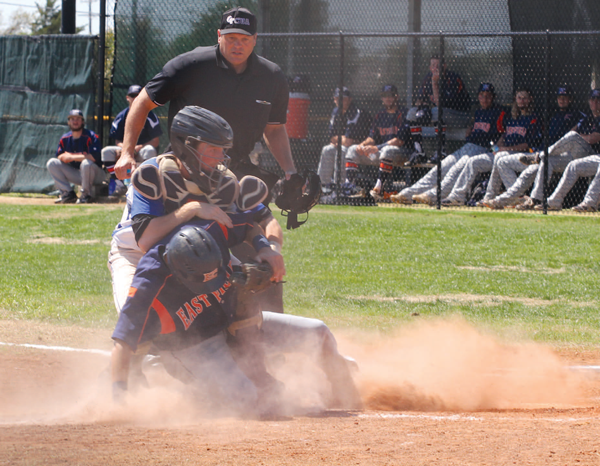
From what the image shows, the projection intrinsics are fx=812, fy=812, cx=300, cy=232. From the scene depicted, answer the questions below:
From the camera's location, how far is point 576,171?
1359cm

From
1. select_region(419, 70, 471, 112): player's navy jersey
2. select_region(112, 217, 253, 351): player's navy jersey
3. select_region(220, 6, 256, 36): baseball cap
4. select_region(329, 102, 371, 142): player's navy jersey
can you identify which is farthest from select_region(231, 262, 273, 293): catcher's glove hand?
select_region(419, 70, 471, 112): player's navy jersey

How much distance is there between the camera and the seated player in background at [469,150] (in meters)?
14.7

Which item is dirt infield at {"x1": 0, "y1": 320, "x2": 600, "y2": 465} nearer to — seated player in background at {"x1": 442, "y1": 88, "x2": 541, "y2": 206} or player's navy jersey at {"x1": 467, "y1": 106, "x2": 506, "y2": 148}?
seated player in background at {"x1": 442, "y1": 88, "x2": 541, "y2": 206}

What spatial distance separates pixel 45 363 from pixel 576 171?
10.4 meters


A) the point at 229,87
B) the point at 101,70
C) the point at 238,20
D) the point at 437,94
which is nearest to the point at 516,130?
the point at 437,94

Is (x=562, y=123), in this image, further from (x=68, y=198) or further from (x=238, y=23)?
(x=238, y=23)

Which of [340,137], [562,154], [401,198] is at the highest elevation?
[340,137]

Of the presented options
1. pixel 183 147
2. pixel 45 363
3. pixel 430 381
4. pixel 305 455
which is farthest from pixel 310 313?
pixel 305 455

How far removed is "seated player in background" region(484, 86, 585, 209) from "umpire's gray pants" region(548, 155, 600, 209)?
1.88 feet

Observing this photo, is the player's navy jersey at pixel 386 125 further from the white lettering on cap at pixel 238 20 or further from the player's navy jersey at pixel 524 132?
the white lettering on cap at pixel 238 20

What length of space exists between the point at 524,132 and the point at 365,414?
10747 mm

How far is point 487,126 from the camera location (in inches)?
581

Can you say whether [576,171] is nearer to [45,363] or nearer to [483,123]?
[483,123]

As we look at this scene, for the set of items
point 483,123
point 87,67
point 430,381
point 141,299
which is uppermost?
point 87,67
